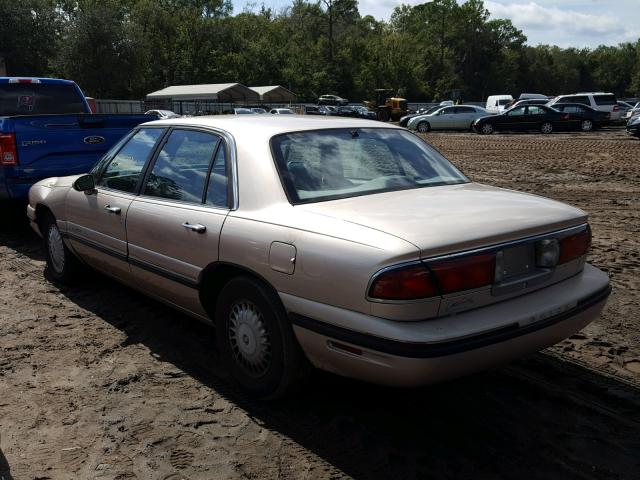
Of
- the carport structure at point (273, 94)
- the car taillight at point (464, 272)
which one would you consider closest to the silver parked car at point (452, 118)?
the carport structure at point (273, 94)

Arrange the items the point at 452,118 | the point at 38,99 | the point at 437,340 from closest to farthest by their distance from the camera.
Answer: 1. the point at 437,340
2. the point at 38,99
3. the point at 452,118

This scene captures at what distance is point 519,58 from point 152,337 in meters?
116

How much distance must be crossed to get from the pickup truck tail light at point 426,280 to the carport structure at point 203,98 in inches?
1681

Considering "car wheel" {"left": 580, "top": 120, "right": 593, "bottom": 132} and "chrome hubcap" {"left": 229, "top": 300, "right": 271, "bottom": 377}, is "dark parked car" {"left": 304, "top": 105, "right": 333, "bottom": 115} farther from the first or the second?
"chrome hubcap" {"left": 229, "top": 300, "right": 271, "bottom": 377}

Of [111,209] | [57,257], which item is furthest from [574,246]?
[57,257]

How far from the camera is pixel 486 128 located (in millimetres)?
29172

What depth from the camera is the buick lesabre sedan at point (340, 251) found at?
274cm

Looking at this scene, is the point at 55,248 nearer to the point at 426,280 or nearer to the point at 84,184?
the point at 84,184

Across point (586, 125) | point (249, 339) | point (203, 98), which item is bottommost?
point (249, 339)

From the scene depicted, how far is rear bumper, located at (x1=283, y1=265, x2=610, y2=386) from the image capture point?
2.68 m

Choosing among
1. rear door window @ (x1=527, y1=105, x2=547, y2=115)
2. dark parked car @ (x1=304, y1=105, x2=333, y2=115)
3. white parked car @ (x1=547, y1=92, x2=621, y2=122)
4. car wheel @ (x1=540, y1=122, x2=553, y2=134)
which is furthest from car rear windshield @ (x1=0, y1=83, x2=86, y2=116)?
dark parked car @ (x1=304, y1=105, x2=333, y2=115)

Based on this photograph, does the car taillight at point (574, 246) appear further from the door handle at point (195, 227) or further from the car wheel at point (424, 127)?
the car wheel at point (424, 127)

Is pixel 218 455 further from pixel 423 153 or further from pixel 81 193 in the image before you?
pixel 81 193

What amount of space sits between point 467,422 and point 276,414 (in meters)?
1.02
